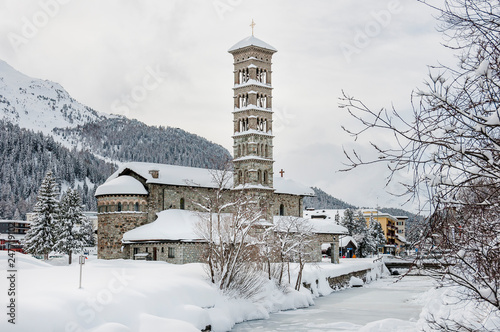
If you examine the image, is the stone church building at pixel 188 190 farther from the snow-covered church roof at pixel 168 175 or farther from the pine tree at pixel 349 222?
the pine tree at pixel 349 222

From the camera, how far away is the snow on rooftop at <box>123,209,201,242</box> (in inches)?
2126

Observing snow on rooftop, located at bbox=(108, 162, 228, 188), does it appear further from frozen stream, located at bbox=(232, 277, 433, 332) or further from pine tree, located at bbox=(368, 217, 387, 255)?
pine tree, located at bbox=(368, 217, 387, 255)

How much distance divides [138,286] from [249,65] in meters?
39.3

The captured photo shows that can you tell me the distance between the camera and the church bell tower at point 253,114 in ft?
209

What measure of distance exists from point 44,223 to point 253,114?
82.2ft

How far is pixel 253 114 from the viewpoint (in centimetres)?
6425

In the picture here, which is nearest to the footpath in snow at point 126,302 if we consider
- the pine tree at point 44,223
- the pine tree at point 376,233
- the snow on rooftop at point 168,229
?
the snow on rooftop at point 168,229

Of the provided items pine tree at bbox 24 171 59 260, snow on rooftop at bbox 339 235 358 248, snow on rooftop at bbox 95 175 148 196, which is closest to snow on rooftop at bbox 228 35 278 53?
snow on rooftop at bbox 95 175 148 196

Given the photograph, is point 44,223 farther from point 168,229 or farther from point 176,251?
point 176,251

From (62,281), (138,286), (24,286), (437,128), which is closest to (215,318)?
(138,286)

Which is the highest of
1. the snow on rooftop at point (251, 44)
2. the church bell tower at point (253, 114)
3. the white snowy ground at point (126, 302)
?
the snow on rooftop at point (251, 44)

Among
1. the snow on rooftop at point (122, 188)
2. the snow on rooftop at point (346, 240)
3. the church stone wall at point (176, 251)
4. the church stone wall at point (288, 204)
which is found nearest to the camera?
the church stone wall at point (176, 251)

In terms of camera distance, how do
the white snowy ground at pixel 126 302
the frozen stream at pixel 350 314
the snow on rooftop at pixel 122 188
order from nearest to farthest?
the white snowy ground at pixel 126 302 → the frozen stream at pixel 350 314 → the snow on rooftop at pixel 122 188

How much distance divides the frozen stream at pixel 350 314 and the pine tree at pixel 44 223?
98.5 feet
